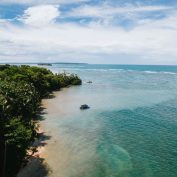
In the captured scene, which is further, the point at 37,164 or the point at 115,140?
the point at 115,140

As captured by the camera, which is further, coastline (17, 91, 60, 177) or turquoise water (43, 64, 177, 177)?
turquoise water (43, 64, 177, 177)

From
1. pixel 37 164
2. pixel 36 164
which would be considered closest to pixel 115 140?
pixel 37 164

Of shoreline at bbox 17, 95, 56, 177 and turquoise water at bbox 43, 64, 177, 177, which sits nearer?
shoreline at bbox 17, 95, 56, 177

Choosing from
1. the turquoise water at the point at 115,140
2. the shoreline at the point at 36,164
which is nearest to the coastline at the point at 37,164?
the shoreline at the point at 36,164

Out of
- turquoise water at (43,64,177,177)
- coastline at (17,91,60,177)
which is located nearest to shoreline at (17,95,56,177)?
coastline at (17,91,60,177)

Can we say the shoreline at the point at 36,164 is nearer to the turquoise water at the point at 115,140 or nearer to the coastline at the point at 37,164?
the coastline at the point at 37,164

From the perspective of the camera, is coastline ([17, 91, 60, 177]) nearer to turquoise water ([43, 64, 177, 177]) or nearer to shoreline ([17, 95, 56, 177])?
shoreline ([17, 95, 56, 177])

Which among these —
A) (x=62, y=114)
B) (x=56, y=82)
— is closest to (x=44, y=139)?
(x=62, y=114)

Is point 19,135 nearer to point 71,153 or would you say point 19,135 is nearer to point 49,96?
point 71,153

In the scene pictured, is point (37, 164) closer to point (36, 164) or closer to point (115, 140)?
point (36, 164)

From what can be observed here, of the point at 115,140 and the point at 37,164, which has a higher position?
the point at 115,140

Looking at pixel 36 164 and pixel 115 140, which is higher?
pixel 115 140
